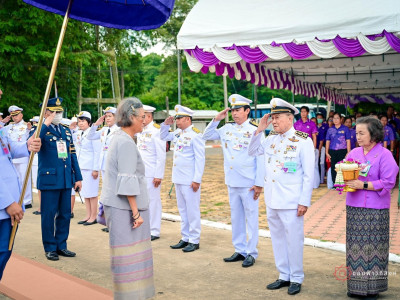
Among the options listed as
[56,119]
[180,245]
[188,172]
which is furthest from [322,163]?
[56,119]

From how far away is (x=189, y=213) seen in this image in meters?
6.91

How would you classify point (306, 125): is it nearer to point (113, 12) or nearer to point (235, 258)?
point (235, 258)

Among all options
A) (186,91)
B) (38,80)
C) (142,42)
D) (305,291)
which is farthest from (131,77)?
(305,291)

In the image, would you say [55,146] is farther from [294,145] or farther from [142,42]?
[142,42]

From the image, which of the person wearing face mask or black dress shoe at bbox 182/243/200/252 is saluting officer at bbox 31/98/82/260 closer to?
black dress shoe at bbox 182/243/200/252

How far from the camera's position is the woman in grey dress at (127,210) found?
4.14m

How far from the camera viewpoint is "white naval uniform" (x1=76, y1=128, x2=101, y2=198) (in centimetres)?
854

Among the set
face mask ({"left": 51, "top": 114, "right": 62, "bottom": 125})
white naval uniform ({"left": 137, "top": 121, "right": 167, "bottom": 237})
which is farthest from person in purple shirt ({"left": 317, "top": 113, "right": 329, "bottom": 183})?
face mask ({"left": 51, "top": 114, "right": 62, "bottom": 125})

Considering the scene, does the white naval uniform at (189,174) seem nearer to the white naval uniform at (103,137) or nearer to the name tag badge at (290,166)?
the white naval uniform at (103,137)

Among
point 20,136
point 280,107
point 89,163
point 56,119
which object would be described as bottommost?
point 89,163

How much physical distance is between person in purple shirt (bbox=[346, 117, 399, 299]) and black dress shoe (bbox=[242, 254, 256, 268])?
4.81 feet

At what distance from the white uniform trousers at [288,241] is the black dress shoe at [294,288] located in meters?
0.03

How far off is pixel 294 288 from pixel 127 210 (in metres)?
1.97

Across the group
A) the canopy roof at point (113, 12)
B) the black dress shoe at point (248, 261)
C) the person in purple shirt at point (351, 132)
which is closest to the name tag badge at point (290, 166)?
the black dress shoe at point (248, 261)
